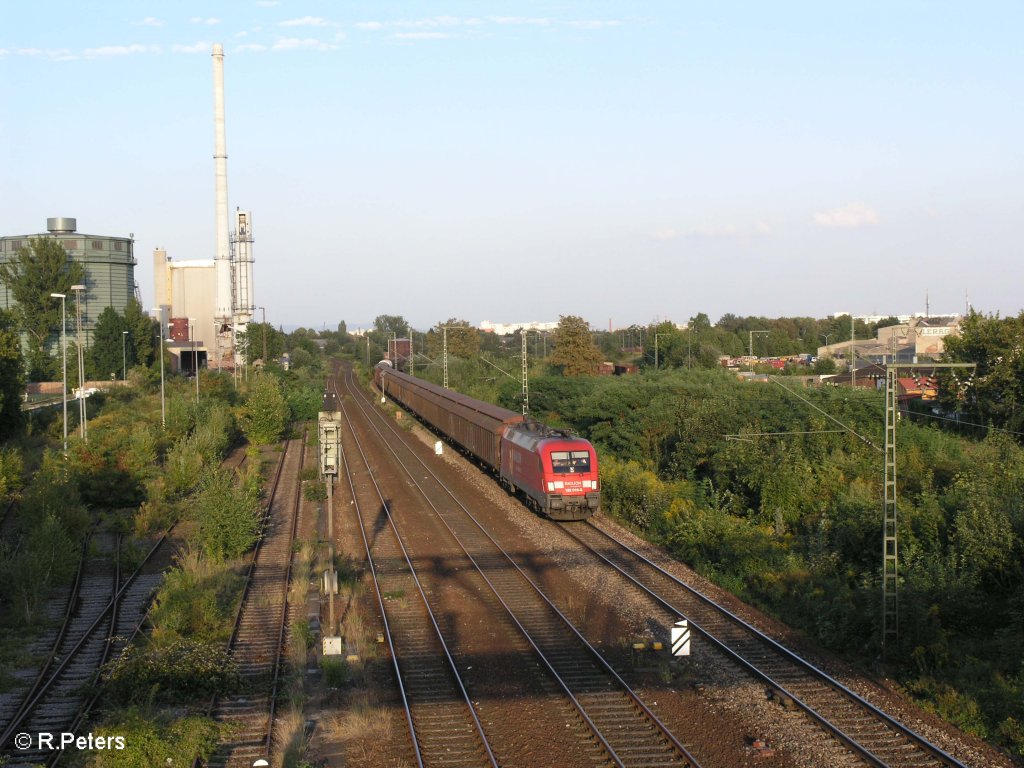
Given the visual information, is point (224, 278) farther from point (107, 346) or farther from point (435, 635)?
point (435, 635)

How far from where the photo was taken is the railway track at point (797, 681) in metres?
10.8

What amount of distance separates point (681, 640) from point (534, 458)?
11.5 m

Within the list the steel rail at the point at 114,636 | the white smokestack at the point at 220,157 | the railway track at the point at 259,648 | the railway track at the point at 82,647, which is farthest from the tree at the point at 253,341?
the railway track at the point at 82,647

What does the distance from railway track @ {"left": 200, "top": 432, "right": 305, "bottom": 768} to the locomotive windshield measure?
7.21 metres

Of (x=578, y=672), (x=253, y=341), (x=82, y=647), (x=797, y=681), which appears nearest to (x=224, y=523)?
(x=82, y=647)

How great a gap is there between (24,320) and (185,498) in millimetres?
62329

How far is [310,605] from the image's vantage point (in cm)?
1755

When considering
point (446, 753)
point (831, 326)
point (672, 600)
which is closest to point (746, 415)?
point (672, 600)

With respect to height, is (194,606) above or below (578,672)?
above

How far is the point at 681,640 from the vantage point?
46.1 ft

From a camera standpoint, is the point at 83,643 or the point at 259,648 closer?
the point at 259,648

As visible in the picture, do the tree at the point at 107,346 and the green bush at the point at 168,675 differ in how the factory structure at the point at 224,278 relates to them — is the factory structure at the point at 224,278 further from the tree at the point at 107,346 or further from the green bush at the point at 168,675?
the green bush at the point at 168,675

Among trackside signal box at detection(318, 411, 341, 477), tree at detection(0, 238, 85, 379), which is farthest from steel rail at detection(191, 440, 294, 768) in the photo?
tree at detection(0, 238, 85, 379)

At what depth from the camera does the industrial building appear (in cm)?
9038
